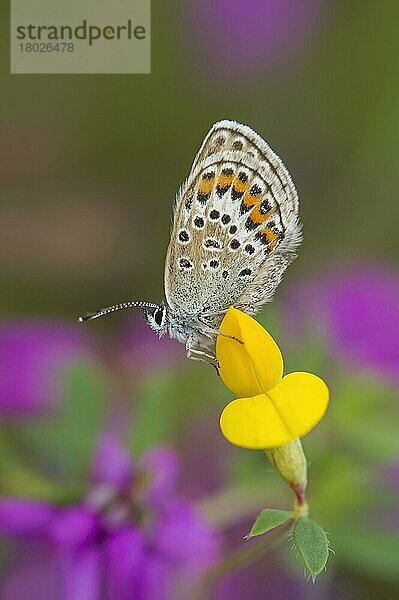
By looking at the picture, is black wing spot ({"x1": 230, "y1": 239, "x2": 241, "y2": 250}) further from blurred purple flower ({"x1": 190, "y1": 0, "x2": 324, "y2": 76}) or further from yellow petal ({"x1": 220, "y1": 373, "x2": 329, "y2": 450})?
blurred purple flower ({"x1": 190, "y1": 0, "x2": 324, "y2": 76})

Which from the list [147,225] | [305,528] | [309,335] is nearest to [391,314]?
[309,335]

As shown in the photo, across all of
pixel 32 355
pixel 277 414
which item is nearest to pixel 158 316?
pixel 277 414

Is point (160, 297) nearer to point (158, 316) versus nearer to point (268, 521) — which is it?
point (158, 316)

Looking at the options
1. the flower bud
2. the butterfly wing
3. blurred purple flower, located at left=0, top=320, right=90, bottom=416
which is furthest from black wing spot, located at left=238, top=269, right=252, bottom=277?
blurred purple flower, located at left=0, top=320, right=90, bottom=416

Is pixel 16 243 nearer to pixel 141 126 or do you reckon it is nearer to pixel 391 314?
pixel 141 126

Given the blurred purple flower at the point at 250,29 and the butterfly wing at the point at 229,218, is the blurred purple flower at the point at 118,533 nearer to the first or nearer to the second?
the butterfly wing at the point at 229,218

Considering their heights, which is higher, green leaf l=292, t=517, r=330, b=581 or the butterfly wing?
the butterfly wing
